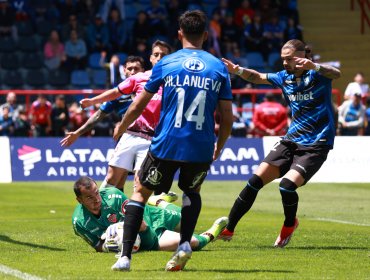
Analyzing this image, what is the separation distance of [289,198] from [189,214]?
8.25 feet

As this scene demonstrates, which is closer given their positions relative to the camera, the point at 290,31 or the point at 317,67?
the point at 317,67

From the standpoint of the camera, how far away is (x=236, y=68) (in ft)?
37.8

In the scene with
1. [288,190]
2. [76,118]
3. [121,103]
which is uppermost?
[121,103]

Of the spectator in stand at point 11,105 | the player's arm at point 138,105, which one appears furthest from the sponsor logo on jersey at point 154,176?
the spectator in stand at point 11,105

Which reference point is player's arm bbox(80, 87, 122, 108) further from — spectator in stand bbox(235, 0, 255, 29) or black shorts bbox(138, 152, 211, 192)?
spectator in stand bbox(235, 0, 255, 29)

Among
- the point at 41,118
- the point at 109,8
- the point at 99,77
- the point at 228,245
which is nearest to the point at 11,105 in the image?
the point at 41,118

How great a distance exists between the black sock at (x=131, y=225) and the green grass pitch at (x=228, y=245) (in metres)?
0.22

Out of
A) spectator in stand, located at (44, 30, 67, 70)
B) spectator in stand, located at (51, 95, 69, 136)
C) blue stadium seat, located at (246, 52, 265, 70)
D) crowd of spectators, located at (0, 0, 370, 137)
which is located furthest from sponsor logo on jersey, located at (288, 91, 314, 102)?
blue stadium seat, located at (246, 52, 265, 70)

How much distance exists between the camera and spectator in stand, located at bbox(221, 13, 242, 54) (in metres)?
30.3

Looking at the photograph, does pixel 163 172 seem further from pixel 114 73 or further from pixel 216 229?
pixel 114 73

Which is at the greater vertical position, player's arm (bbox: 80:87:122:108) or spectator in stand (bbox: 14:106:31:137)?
player's arm (bbox: 80:87:122:108)

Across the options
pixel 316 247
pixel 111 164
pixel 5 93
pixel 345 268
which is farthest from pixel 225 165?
pixel 345 268

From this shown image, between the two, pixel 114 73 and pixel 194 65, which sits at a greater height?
pixel 194 65

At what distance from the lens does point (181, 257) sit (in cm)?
897
